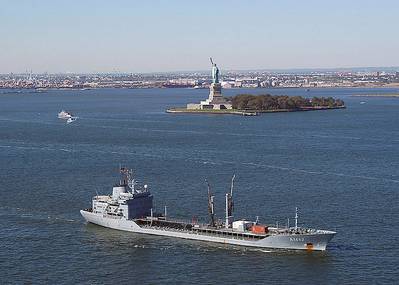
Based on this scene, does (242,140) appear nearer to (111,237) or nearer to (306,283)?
(111,237)

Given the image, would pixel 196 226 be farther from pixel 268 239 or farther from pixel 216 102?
pixel 216 102

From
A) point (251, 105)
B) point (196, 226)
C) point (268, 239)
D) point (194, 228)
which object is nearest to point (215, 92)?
point (251, 105)

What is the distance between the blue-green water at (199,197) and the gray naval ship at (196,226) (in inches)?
13.4

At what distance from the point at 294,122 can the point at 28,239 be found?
45624mm

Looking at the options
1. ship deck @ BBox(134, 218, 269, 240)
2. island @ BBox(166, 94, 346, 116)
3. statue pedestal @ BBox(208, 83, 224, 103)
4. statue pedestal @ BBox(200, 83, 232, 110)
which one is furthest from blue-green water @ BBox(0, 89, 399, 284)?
statue pedestal @ BBox(208, 83, 224, 103)

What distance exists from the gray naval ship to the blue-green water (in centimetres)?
34

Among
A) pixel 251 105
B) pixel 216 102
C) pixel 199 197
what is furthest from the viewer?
pixel 216 102

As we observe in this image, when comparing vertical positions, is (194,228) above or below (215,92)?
below

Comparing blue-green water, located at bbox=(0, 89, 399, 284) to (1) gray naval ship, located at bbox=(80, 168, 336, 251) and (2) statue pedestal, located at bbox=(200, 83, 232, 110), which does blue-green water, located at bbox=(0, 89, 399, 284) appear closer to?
(1) gray naval ship, located at bbox=(80, 168, 336, 251)

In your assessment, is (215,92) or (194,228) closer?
(194,228)

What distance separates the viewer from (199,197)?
1163 inches

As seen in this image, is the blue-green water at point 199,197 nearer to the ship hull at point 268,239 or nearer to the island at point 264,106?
the ship hull at point 268,239

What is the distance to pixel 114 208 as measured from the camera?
25.8 meters

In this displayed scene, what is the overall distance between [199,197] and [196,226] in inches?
219
